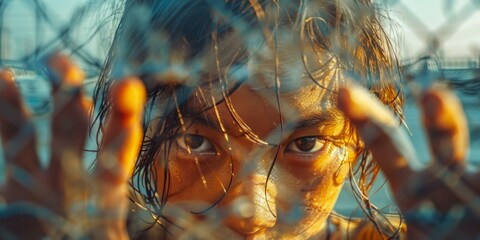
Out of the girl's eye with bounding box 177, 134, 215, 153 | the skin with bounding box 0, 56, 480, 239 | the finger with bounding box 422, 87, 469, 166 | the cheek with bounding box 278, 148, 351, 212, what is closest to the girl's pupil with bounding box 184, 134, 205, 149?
the girl's eye with bounding box 177, 134, 215, 153

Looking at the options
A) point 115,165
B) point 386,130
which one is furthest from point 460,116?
point 115,165

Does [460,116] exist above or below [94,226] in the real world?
above

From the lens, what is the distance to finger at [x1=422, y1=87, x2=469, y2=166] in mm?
533

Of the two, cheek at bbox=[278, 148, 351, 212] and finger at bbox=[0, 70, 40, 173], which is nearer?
finger at bbox=[0, 70, 40, 173]

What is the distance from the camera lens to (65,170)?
608 millimetres

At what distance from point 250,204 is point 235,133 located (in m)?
0.10

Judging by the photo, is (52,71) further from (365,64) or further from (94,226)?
(365,64)

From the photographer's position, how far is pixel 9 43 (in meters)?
0.89

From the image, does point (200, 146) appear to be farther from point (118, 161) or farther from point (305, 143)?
point (118, 161)

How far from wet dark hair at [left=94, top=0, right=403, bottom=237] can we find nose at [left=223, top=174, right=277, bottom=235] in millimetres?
86

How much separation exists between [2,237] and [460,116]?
471 mm

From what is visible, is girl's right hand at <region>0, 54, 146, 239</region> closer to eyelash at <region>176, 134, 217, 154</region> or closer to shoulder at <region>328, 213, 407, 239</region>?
eyelash at <region>176, 134, 217, 154</region>

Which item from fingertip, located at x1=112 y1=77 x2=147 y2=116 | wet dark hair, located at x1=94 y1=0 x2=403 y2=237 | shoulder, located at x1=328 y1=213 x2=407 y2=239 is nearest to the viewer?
fingertip, located at x1=112 y1=77 x2=147 y2=116

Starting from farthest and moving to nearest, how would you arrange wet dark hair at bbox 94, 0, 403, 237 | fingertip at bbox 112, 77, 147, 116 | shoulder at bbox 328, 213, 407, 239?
shoulder at bbox 328, 213, 407, 239 → wet dark hair at bbox 94, 0, 403, 237 → fingertip at bbox 112, 77, 147, 116
